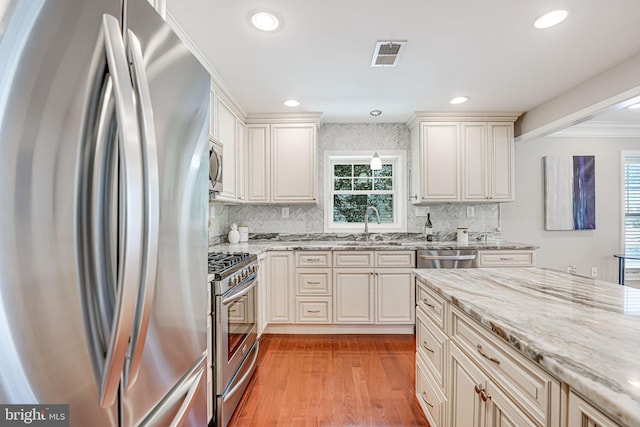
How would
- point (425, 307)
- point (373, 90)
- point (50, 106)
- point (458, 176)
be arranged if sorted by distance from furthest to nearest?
point (458, 176), point (373, 90), point (425, 307), point (50, 106)

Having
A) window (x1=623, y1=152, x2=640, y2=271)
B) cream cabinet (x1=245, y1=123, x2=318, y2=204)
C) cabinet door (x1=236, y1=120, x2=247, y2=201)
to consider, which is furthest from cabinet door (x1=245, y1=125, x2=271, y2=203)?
window (x1=623, y1=152, x2=640, y2=271)

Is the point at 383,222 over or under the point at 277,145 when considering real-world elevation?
under

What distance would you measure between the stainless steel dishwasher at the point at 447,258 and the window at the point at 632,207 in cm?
281

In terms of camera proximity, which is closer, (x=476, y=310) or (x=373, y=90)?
(x=476, y=310)

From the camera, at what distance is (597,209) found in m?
4.09

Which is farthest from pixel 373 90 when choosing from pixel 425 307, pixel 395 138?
pixel 425 307

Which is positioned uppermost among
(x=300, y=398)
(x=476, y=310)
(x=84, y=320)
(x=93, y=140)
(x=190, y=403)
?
(x=93, y=140)

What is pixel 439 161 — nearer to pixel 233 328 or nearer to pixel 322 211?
pixel 322 211

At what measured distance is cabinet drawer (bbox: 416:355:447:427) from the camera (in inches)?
59.2

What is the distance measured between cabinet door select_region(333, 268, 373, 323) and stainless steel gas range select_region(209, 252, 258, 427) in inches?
43.0

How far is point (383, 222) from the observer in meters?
4.06

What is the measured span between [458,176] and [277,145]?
→ 2.19 meters

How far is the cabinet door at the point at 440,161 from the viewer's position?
3543 mm

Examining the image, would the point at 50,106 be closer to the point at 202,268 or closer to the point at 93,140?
the point at 93,140
